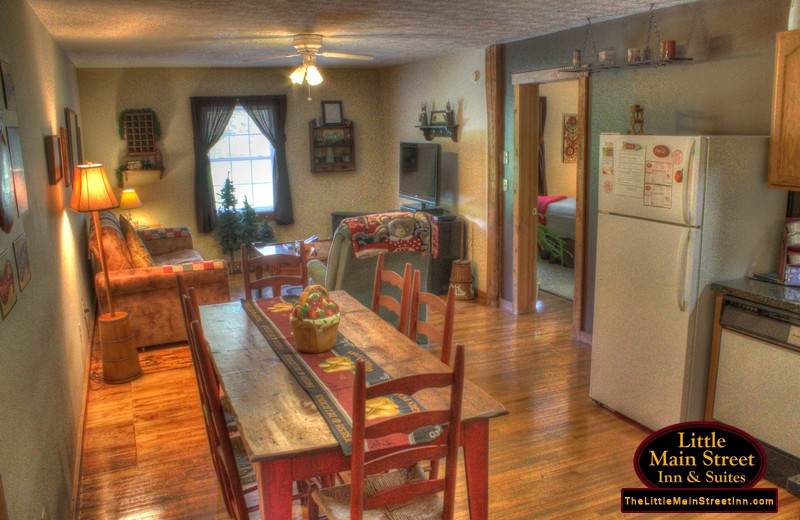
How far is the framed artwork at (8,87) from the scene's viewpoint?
8.54 feet

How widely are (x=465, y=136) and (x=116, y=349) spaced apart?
3.87m

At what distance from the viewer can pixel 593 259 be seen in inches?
206

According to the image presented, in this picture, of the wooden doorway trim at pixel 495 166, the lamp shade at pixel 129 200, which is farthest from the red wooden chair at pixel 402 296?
the lamp shade at pixel 129 200

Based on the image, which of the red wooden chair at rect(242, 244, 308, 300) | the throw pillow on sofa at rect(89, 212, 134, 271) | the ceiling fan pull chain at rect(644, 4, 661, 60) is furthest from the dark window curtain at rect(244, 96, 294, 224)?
the ceiling fan pull chain at rect(644, 4, 661, 60)

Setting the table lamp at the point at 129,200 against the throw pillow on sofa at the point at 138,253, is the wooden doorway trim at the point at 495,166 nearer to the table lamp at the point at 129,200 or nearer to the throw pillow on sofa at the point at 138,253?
the throw pillow on sofa at the point at 138,253

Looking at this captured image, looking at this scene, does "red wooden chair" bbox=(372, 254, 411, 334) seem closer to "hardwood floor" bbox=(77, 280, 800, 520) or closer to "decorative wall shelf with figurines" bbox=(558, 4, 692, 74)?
"hardwood floor" bbox=(77, 280, 800, 520)

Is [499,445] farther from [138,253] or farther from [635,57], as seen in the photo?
[138,253]

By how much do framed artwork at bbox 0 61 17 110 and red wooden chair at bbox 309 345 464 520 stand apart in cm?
183

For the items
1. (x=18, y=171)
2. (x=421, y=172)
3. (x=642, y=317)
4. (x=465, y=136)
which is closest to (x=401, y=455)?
(x=18, y=171)

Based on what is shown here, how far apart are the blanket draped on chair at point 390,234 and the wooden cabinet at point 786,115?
216 centimetres

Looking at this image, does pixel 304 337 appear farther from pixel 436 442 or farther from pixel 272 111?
pixel 272 111

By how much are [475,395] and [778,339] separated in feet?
5.46

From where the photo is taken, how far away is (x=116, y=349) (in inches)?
185

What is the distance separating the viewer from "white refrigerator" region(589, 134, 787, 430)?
11.2ft
